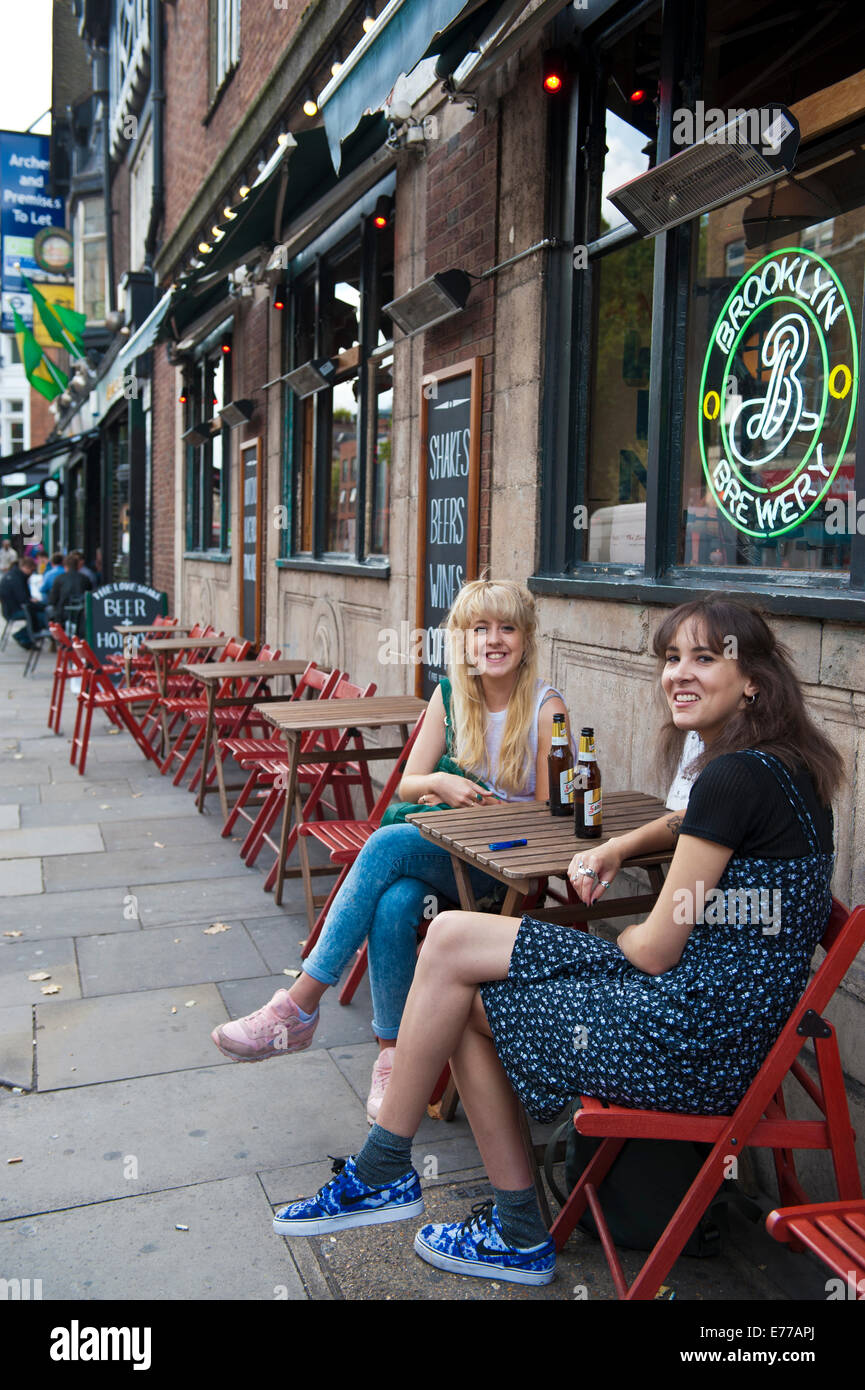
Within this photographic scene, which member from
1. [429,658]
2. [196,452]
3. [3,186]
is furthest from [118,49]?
[429,658]

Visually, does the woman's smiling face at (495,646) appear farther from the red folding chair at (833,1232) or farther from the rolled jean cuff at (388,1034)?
the red folding chair at (833,1232)

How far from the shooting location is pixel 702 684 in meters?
2.41

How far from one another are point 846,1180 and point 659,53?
3.78m

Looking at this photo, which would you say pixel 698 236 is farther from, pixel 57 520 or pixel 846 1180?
pixel 57 520

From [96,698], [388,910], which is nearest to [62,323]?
[96,698]

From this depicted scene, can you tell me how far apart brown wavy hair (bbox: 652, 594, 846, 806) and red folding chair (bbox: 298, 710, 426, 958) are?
5.49 ft

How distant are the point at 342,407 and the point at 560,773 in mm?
5322

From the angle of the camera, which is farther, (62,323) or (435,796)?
(62,323)

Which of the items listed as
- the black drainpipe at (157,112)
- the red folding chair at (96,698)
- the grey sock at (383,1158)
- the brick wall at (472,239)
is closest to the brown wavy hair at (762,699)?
the grey sock at (383,1158)

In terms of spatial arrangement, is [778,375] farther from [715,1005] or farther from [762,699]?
[715,1005]

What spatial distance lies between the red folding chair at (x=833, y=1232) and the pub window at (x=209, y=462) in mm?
9607

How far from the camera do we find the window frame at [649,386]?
3.20 metres

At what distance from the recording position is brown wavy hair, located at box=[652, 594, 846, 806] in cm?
223

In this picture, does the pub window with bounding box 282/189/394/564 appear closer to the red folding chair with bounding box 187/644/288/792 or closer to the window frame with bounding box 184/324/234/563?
the red folding chair with bounding box 187/644/288/792
